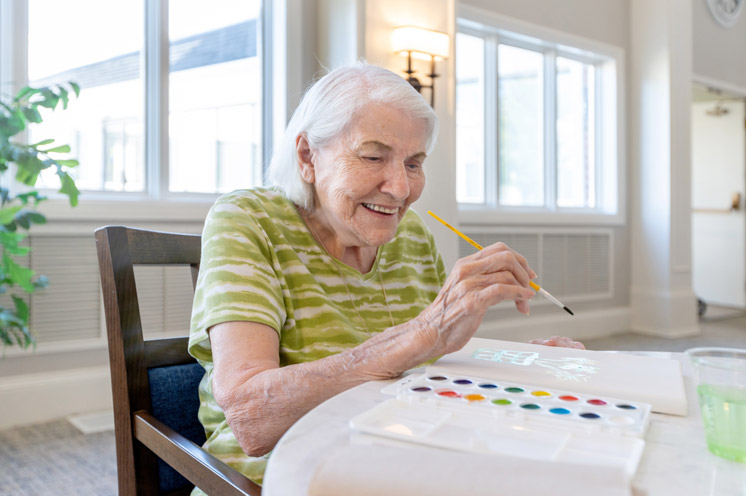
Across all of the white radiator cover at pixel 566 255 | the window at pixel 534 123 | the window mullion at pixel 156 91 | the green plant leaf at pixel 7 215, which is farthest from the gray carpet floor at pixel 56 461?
the window at pixel 534 123

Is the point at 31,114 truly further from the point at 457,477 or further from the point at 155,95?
the point at 457,477

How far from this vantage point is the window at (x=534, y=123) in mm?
4664

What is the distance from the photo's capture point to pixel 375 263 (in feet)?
4.09

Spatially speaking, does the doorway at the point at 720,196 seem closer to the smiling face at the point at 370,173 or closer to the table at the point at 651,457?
the smiling face at the point at 370,173

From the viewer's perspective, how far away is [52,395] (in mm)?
2854

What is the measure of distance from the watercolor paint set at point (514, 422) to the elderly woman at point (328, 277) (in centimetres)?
15

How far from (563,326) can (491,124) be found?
164 centimetres

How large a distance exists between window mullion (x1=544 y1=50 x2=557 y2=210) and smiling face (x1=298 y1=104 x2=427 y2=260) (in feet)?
13.7

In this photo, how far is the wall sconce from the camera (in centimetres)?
354

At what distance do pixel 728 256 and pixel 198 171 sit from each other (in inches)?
238

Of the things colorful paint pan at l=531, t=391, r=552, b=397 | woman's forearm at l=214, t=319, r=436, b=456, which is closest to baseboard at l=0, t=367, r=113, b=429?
woman's forearm at l=214, t=319, r=436, b=456

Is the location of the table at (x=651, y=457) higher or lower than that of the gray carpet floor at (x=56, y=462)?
higher

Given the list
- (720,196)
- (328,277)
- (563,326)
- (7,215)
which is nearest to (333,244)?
(328,277)

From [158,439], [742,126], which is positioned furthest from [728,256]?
[158,439]
